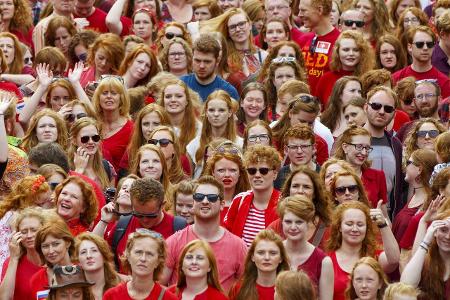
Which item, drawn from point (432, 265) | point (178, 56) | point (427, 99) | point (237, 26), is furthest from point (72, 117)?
point (432, 265)

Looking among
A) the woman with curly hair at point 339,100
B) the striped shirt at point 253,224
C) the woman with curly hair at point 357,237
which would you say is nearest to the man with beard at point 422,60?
the woman with curly hair at point 339,100

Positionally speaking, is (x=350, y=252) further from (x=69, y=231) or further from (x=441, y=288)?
(x=69, y=231)

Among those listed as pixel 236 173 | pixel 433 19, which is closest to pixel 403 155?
pixel 236 173

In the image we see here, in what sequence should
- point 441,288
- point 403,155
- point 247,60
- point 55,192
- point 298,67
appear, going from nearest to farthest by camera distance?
point 441,288 < point 55,192 < point 403,155 < point 298,67 < point 247,60

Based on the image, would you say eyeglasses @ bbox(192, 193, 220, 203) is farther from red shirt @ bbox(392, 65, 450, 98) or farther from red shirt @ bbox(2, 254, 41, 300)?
red shirt @ bbox(392, 65, 450, 98)

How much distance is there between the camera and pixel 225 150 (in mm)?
17578

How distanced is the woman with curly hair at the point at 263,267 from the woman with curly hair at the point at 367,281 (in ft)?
1.77

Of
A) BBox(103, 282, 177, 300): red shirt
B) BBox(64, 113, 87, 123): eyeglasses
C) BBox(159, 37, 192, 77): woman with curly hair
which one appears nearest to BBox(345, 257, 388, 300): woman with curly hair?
BBox(103, 282, 177, 300): red shirt

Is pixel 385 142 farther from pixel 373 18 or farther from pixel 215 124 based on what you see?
pixel 373 18

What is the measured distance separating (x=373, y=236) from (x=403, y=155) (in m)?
2.38

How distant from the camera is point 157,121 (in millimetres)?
18844

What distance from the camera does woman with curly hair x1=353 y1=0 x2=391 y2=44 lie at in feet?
72.4

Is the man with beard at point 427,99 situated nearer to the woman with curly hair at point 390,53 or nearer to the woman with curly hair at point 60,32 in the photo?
the woman with curly hair at point 390,53

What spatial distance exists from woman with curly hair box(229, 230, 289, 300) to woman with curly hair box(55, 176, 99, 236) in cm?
183
